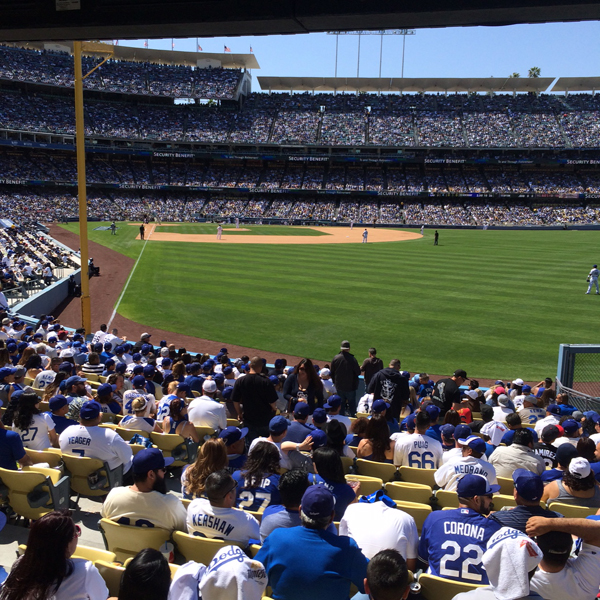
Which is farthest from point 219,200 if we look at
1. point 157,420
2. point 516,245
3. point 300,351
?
point 157,420

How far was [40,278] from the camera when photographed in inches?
1032

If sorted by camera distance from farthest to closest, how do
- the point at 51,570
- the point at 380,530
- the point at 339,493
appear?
the point at 339,493
the point at 380,530
the point at 51,570

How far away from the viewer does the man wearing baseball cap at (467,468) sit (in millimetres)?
6121

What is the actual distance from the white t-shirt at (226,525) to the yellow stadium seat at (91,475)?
2335 mm

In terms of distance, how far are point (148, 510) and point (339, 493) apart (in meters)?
1.79

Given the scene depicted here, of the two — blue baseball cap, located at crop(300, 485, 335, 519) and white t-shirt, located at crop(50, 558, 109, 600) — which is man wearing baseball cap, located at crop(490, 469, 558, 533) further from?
white t-shirt, located at crop(50, 558, 109, 600)

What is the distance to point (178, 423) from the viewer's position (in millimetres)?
7973

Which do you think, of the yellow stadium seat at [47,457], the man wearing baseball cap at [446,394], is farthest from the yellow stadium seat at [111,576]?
the man wearing baseball cap at [446,394]

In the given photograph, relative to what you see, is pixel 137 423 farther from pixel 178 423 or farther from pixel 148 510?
pixel 148 510

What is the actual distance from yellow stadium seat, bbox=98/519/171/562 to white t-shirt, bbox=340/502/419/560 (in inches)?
64.2

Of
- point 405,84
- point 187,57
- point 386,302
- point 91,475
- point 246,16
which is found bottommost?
point 91,475

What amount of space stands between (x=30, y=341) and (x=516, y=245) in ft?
144

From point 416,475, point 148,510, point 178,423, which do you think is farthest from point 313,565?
point 178,423

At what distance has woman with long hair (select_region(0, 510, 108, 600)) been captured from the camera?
131 inches
